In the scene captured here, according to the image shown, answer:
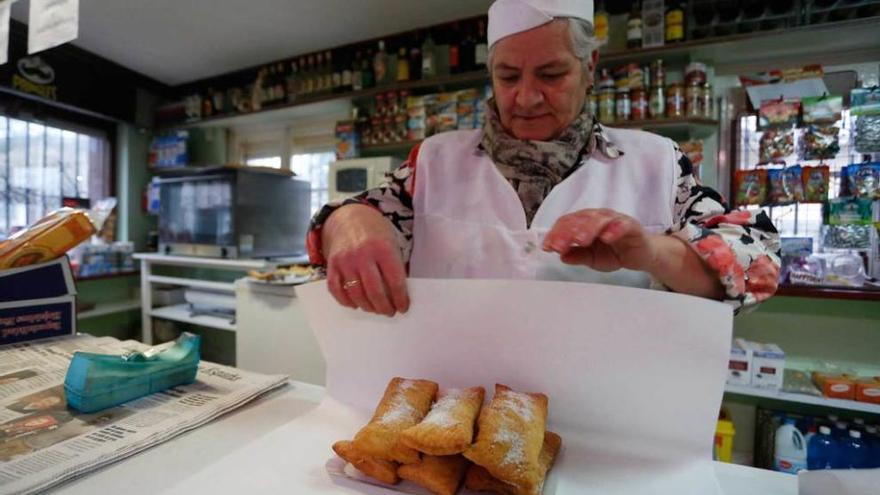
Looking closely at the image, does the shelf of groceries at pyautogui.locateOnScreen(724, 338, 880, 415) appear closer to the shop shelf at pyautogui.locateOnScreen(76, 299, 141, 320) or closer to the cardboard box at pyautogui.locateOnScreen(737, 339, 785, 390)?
the cardboard box at pyautogui.locateOnScreen(737, 339, 785, 390)

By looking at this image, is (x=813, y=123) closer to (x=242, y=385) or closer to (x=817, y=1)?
(x=817, y=1)

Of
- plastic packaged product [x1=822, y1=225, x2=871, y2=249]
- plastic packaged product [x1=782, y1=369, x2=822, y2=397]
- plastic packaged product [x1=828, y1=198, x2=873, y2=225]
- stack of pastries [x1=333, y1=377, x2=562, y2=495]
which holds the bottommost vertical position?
plastic packaged product [x1=782, y1=369, x2=822, y2=397]

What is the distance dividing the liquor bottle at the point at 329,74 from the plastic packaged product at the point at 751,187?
2320 millimetres

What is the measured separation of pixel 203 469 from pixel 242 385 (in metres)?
0.28

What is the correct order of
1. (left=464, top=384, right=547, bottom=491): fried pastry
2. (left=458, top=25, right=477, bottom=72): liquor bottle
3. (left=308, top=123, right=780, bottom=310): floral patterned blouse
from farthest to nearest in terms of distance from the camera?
1. (left=458, top=25, right=477, bottom=72): liquor bottle
2. (left=308, top=123, right=780, bottom=310): floral patterned blouse
3. (left=464, top=384, right=547, bottom=491): fried pastry

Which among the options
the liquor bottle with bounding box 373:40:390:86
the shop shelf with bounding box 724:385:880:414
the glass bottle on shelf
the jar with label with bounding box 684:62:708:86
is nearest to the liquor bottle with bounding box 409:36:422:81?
the glass bottle on shelf

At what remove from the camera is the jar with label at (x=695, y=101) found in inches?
75.3

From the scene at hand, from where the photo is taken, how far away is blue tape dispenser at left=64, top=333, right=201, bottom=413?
0.62 m

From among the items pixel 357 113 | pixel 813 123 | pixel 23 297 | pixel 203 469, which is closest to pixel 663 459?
pixel 203 469

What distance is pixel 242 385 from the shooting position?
744 millimetres

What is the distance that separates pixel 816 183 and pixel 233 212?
116 inches

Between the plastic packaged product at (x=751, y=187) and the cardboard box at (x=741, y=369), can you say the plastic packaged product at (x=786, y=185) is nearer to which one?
the plastic packaged product at (x=751, y=187)

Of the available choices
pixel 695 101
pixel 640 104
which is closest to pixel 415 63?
pixel 640 104

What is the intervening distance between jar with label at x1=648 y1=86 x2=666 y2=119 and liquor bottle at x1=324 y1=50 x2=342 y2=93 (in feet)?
6.11
